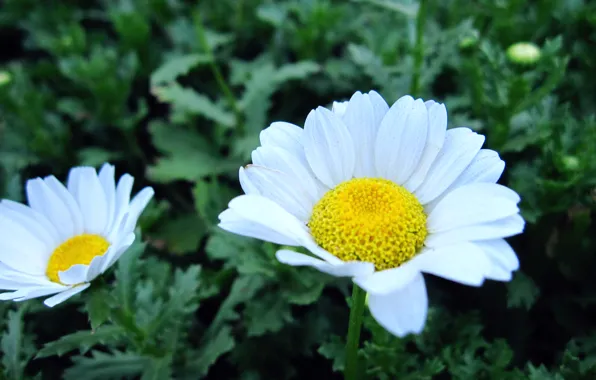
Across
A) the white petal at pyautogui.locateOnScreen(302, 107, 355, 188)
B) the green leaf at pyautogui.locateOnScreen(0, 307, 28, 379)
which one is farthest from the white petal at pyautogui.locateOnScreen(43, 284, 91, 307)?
the white petal at pyautogui.locateOnScreen(302, 107, 355, 188)

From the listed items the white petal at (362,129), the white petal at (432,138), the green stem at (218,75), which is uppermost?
the green stem at (218,75)

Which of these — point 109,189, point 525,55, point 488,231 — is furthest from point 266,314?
point 525,55

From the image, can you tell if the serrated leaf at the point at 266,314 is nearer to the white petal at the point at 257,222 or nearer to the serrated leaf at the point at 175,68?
the white petal at the point at 257,222

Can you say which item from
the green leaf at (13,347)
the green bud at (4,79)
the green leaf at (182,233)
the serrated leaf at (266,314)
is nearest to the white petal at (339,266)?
the serrated leaf at (266,314)

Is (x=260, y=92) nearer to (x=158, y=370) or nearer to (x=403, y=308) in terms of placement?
(x=158, y=370)

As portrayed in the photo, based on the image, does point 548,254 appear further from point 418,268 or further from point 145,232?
point 145,232

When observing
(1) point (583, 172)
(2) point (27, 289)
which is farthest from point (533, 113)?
(2) point (27, 289)

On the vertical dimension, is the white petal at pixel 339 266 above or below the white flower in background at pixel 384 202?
below

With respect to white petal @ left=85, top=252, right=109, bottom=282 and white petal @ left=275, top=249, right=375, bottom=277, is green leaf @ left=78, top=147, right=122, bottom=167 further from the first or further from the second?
white petal @ left=275, top=249, right=375, bottom=277
